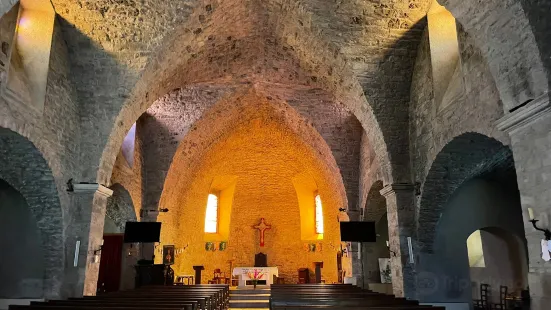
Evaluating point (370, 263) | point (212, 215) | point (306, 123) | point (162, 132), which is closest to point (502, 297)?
point (370, 263)

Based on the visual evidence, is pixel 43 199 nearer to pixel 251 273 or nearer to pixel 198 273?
pixel 198 273

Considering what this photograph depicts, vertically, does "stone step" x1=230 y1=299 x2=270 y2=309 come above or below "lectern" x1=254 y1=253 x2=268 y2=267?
below

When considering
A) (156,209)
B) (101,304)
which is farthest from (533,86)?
(156,209)

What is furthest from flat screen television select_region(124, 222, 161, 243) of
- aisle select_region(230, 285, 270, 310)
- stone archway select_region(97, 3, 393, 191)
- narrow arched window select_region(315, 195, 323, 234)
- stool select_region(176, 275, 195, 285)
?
narrow arched window select_region(315, 195, 323, 234)

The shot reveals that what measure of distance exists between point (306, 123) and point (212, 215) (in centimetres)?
804

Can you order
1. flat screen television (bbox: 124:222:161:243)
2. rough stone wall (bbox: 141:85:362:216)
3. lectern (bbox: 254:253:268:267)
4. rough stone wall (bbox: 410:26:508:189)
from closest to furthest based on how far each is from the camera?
1. rough stone wall (bbox: 410:26:508:189)
2. flat screen television (bbox: 124:222:161:243)
3. rough stone wall (bbox: 141:85:362:216)
4. lectern (bbox: 254:253:268:267)

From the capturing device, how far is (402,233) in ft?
30.6

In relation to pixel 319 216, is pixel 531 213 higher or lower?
lower

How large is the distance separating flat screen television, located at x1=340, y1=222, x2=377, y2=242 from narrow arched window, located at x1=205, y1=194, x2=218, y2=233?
356 inches

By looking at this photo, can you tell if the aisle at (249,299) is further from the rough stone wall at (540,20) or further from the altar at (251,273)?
the rough stone wall at (540,20)

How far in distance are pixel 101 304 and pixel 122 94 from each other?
4658 mm

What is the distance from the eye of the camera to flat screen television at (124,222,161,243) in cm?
1235

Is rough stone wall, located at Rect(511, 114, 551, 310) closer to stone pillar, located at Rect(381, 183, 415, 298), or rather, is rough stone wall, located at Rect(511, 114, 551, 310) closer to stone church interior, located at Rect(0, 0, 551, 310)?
stone church interior, located at Rect(0, 0, 551, 310)

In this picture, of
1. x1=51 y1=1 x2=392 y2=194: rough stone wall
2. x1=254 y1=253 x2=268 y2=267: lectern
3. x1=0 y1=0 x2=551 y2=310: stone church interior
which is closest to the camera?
x1=0 y1=0 x2=551 y2=310: stone church interior
